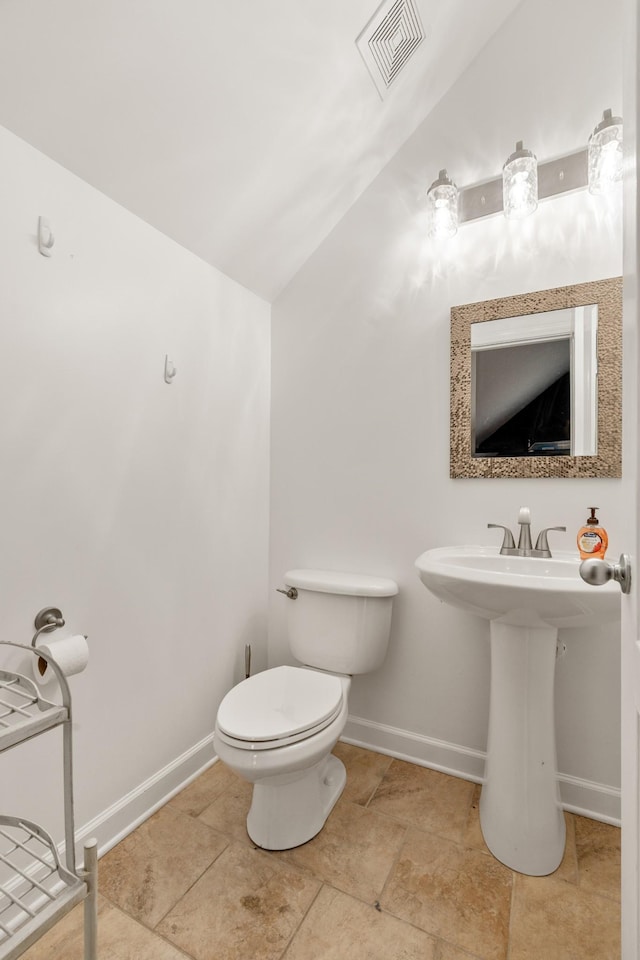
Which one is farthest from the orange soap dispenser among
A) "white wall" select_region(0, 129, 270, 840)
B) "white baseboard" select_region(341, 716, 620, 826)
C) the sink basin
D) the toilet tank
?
"white wall" select_region(0, 129, 270, 840)

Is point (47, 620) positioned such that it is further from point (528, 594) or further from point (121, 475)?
point (528, 594)

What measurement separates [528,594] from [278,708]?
79 cm

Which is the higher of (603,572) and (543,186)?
(543,186)

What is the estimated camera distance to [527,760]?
1349mm

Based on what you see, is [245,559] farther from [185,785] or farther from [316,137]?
[316,137]

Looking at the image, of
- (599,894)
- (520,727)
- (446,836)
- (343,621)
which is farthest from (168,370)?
(599,894)

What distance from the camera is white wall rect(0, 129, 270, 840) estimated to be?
A: 46.1 inches

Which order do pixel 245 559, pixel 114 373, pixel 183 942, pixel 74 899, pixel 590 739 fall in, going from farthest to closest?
A: pixel 245 559
pixel 590 739
pixel 114 373
pixel 183 942
pixel 74 899

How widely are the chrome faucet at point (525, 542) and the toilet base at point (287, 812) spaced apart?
2.88 ft

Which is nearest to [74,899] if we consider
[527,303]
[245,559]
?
[245,559]

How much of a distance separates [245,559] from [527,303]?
4.59 ft

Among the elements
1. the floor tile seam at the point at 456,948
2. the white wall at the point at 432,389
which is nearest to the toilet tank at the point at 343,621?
the white wall at the point at 432,389

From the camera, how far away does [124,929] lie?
3.74 feet

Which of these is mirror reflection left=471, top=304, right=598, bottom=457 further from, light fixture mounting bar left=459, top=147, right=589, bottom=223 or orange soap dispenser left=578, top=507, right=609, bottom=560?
light fixture mounting bar left=459, top=147, right=589, bottom=223
